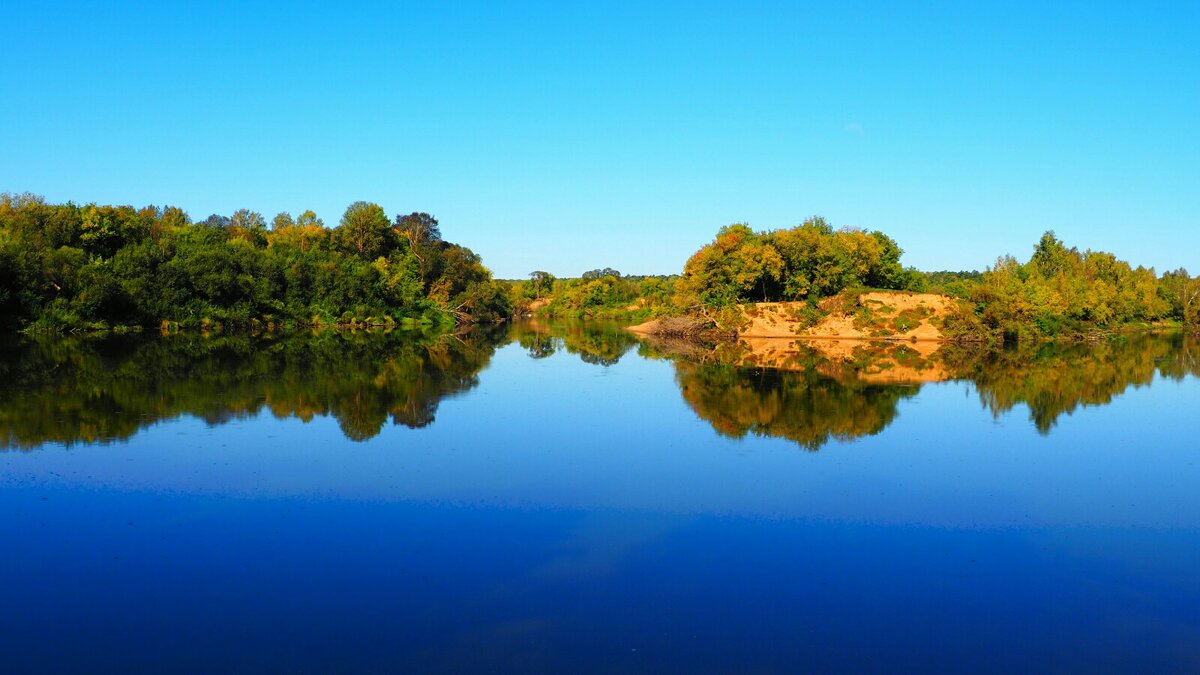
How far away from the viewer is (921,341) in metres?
48.1

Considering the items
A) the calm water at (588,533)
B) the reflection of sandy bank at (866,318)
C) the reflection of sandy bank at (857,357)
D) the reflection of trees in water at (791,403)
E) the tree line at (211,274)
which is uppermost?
the tree line at (211,274)

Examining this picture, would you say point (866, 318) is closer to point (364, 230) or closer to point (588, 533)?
point (588, 533)

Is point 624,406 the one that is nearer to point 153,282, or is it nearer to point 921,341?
point 921,341

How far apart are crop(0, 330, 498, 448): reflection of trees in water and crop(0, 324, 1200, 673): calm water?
0.70 ft

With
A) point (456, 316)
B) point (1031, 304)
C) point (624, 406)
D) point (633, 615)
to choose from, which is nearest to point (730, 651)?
point (633, 615)

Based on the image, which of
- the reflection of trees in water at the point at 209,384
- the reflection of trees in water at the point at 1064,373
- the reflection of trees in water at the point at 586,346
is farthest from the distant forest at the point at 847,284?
the reflection of trees in water at the point at 209,384

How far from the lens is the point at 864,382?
85.7 feet

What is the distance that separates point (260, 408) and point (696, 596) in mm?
13901

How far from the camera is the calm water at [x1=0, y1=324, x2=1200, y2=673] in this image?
688cm

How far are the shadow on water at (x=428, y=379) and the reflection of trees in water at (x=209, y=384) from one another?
55 millimetres

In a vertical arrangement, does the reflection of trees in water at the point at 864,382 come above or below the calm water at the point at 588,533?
above

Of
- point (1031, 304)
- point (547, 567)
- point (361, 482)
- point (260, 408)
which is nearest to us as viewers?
point (547, 567)

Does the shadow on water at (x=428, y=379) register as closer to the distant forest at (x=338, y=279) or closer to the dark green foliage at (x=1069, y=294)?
the dark green foliage at (x=1069, y=294)

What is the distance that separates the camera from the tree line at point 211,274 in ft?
154
